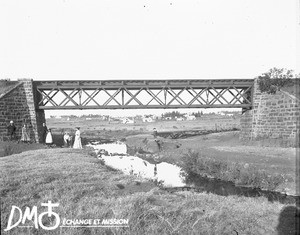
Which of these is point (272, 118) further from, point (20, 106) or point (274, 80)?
point (20, 106)

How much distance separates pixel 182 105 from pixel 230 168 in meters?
11.3

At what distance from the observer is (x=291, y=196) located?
9469 millimetres

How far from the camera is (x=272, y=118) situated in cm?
2000

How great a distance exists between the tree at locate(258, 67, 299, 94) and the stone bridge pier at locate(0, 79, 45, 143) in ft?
61.5

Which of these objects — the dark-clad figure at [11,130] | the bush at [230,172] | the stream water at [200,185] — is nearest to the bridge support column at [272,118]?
the bush at [230,172]

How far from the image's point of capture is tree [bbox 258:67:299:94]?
20.3 m

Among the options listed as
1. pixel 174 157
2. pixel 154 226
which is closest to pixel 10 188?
pixel 154 226

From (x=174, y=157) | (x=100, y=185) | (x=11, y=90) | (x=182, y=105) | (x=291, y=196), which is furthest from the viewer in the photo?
(x=182, y=105)

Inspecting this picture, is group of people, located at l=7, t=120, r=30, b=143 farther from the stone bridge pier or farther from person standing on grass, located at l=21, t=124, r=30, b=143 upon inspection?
the stone bridge pier

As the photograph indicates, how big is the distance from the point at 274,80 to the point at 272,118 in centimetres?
298

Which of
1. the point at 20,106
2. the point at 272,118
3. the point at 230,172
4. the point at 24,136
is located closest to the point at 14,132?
the point at 24,136

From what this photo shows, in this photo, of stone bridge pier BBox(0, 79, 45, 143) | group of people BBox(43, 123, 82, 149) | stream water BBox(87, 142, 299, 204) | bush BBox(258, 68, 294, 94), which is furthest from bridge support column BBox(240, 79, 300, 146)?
stone bridge pier BBox(0, 79, 45, 143)

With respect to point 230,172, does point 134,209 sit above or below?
above

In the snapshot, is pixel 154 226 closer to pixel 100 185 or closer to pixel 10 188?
pixel 100 185
